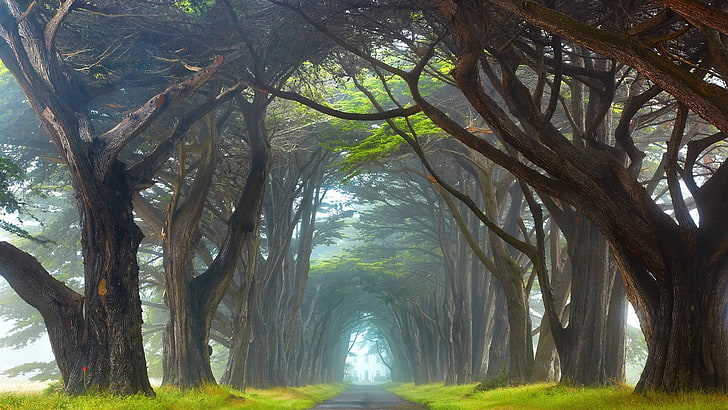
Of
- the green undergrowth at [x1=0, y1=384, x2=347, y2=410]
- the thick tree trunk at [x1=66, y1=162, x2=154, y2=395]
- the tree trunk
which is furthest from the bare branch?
the tree trunk

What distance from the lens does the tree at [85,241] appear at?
31.5 ft

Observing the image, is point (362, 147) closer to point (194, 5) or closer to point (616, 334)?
point (194, 5)

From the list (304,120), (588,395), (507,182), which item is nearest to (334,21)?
(588,395)

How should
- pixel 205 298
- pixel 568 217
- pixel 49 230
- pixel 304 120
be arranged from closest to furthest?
pixel 568 217 → pixel 205 298 → pixel 304 120 → pixel 49 230

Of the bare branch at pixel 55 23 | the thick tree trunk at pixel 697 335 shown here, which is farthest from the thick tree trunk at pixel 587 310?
the bare branch at pixel 55 23

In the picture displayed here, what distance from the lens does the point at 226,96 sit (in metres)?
12.5

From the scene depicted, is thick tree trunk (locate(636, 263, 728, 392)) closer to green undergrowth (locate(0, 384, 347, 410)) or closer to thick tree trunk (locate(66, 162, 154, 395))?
green undergrowth (locate(0, 384, 347, 410))

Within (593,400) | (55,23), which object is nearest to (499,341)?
(593,400)

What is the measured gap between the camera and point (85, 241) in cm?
1012

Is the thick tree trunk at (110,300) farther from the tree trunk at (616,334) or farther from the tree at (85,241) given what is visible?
A: the tree trunk at (616,334)

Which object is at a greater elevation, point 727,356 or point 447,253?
point 447,253

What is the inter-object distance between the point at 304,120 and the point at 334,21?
7.60 meters

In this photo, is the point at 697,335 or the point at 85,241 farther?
the point at 85,241

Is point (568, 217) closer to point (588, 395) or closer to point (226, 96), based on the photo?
point (588, 395)
